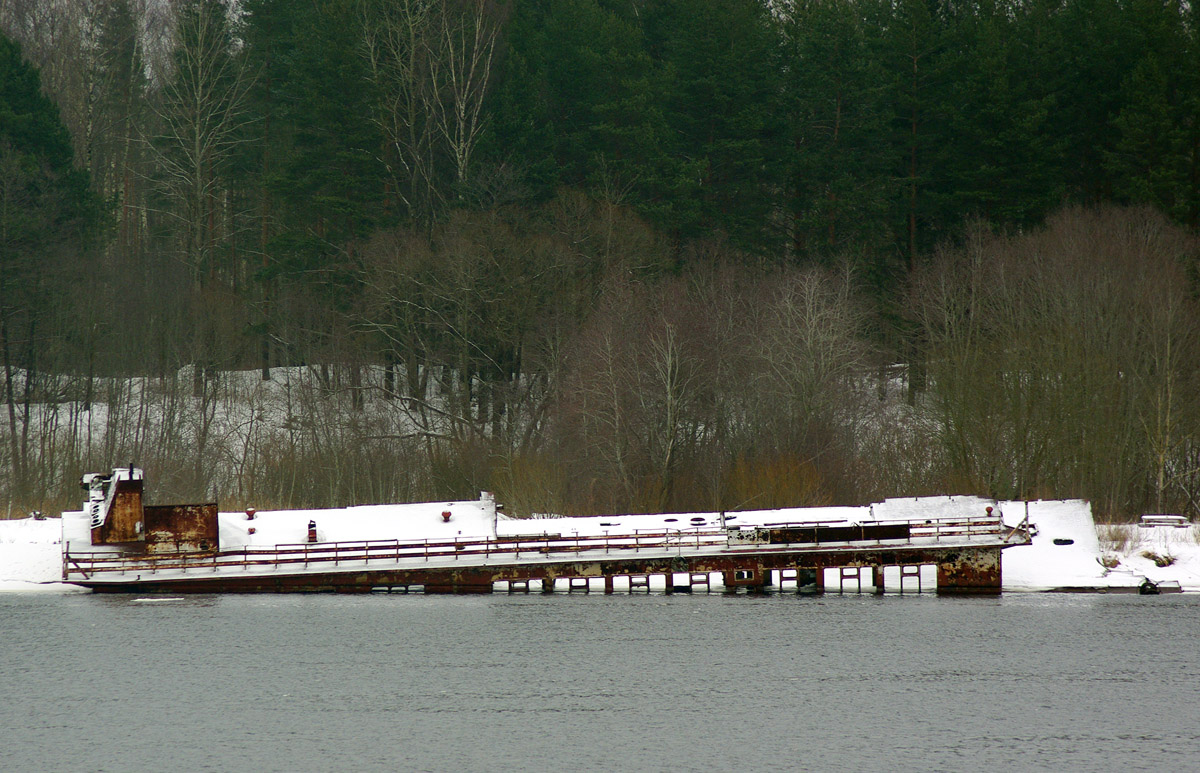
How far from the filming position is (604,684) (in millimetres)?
29375

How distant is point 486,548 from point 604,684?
10.7m

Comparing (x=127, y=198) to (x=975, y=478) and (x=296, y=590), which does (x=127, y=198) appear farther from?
(x=975, y=478)

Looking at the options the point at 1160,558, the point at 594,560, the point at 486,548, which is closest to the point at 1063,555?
the point at 1160,558

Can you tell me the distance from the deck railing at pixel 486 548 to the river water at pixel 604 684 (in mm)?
1297

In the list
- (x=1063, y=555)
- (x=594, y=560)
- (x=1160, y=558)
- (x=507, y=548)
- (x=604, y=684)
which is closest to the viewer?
(x=604, y=684)

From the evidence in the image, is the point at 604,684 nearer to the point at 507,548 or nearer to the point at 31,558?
the point at 507,548

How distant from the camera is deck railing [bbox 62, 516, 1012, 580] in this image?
38.3 meters

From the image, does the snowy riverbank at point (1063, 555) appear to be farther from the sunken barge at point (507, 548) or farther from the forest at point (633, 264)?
the forest at point (633, 264)

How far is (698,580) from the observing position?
4119 cm

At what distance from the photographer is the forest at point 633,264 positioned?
49.9 m

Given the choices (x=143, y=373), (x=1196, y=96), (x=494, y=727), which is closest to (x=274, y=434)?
(x=143, y=373)

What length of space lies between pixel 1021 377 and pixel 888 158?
18.5 metres

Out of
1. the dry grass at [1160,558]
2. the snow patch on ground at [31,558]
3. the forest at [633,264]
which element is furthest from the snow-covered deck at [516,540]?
the forest at [633,264]

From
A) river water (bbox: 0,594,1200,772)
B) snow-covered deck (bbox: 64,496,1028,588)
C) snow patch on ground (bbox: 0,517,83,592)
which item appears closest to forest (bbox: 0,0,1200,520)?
snow patch on ground (bbox: 0,517,83,592)
